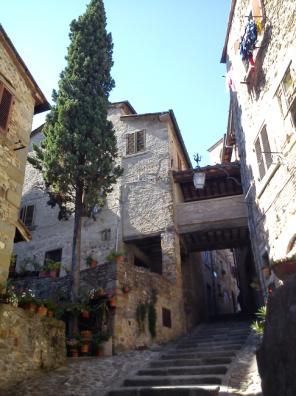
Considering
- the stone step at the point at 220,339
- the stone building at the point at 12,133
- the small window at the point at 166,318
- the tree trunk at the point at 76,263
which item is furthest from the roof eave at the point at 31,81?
the stone step at the point at 220,339

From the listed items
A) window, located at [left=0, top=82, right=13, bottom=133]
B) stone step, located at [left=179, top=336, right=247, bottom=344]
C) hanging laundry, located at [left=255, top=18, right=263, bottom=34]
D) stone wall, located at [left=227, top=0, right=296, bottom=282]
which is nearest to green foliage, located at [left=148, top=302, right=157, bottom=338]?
stone step, located at [left=179, top=336, right=247, bottom=344]

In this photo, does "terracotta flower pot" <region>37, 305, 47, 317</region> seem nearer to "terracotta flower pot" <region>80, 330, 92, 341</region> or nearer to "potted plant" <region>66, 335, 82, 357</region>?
"potted plant" <region>66, 335, 82, 357</region>

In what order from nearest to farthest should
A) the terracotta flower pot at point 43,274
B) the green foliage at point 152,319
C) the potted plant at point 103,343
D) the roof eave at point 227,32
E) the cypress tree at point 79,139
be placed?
the potted plant at point 103,343 < the green foliage at point 152,319 < the cypress tree at point 79,139 < the terracotta flower pot at point 43,274 < the roof eave at point 227,32

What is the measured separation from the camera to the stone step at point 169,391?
19.0ft

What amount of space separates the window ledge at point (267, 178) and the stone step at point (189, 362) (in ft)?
15.1

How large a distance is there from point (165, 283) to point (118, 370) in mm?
5049

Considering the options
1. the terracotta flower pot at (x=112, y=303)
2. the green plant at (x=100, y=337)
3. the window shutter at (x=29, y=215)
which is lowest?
the green plant at (x=100, y=337)

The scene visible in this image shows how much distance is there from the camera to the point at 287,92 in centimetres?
857

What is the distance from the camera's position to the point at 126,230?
49.4ft

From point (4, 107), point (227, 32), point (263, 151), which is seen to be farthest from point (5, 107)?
point (227, 32)

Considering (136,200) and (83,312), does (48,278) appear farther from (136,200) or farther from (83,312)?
(136,200)

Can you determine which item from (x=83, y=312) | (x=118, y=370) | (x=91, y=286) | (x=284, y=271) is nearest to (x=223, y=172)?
(x=91, y=286)

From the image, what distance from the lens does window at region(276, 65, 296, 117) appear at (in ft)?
26.9

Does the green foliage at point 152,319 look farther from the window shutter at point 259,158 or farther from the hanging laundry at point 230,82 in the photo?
the hanging laundry at point 230,82
